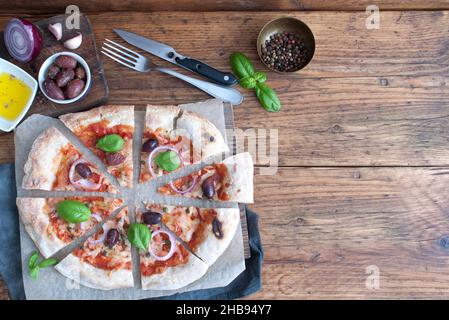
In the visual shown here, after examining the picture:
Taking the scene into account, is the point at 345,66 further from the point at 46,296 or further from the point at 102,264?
the point at 46,296

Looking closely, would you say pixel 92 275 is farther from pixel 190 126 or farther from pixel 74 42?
pixel 74 42

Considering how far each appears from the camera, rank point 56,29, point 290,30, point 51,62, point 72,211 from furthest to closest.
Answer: point 290,30
point 56,29
point 51,62
point 72,211

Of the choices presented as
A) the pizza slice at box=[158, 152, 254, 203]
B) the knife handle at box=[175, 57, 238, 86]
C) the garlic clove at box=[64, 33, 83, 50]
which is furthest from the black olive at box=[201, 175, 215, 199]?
the garlic clove at box=[64, 33, 83, 50]

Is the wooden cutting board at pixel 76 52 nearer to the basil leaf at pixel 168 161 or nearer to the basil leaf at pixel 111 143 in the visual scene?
the basil leaf at pixel 111 143

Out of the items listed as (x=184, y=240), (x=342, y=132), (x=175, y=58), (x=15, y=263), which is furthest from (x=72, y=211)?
(x=342, y=132)

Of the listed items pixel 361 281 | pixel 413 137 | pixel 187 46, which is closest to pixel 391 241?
pixel 361 281
